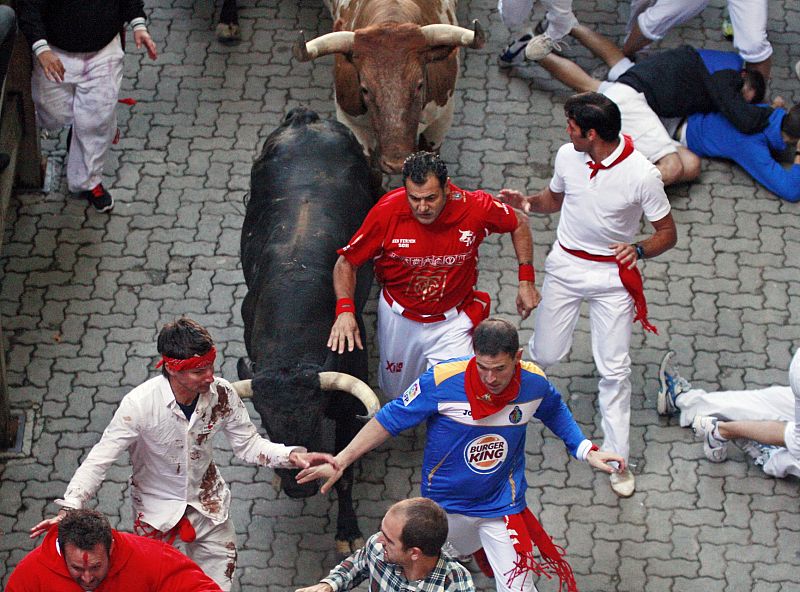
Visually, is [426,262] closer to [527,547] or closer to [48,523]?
[527,547]

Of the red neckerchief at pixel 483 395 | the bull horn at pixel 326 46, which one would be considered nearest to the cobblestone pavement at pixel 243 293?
the bull horn at pixel 326 46

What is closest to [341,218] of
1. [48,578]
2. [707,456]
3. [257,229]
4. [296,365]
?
[257,229]

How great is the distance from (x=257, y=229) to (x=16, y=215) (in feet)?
8.58

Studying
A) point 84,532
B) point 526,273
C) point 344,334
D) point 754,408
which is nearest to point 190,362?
point 84,532

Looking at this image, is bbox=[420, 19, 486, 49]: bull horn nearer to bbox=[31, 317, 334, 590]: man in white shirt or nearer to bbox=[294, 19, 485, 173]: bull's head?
bbox=[294, 19, 485, 173]: bull's head

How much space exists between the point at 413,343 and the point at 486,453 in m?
1.47

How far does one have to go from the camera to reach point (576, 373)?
9016mm

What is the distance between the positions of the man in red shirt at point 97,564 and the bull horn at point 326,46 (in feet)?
15.0

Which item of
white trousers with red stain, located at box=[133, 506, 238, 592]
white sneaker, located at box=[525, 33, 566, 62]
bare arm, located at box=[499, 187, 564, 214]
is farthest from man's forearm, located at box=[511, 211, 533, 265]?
white sneaker, located at box=[525, 33, 566, 62]

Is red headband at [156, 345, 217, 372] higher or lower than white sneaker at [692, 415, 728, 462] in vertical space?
lower

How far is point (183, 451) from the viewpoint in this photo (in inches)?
252

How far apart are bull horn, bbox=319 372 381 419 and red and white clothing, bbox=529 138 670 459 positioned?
1.68m

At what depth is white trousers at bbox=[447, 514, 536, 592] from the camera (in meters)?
6.57

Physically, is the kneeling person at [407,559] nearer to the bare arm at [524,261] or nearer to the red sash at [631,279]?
the bare arm at [524,261]
